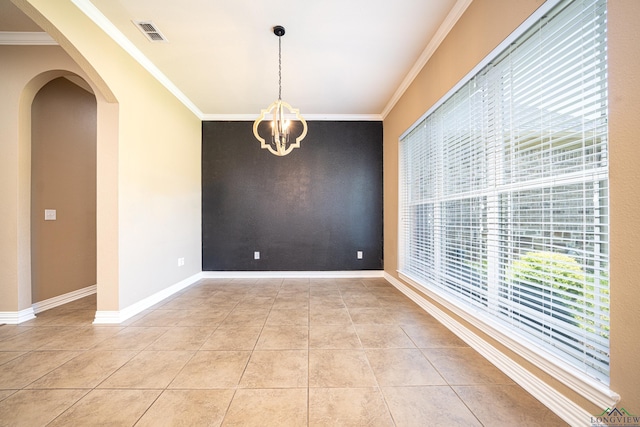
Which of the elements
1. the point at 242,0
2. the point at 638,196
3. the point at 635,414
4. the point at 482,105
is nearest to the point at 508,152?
the point at 482,105

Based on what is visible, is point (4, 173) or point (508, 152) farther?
point (4, 173)

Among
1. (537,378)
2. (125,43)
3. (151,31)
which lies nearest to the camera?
(537,378)

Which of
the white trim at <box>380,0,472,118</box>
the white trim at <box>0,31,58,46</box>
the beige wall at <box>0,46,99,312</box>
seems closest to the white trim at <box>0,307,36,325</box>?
the beige wall at <box>0,46,99,312</box>

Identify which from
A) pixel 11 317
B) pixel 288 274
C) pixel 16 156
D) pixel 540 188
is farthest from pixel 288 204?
pixel 540 188

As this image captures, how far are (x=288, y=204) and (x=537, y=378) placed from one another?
3658mm

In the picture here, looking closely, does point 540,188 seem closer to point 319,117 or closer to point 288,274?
point 319,117

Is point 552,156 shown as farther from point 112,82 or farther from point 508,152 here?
point 112,82

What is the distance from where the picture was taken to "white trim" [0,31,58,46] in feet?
7.86

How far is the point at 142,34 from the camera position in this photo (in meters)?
2.43

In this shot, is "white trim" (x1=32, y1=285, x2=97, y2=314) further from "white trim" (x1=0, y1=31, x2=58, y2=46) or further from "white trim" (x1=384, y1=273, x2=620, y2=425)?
"white trim" (x1=384, y1=273, x2=620, y2=425)

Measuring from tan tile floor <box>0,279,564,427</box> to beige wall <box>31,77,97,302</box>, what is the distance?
527 mm

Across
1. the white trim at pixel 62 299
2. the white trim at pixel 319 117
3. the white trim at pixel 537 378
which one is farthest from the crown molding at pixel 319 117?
the white trim at pixel 537 378

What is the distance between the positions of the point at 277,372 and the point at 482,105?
2460mm

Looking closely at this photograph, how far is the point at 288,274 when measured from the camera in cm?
437
